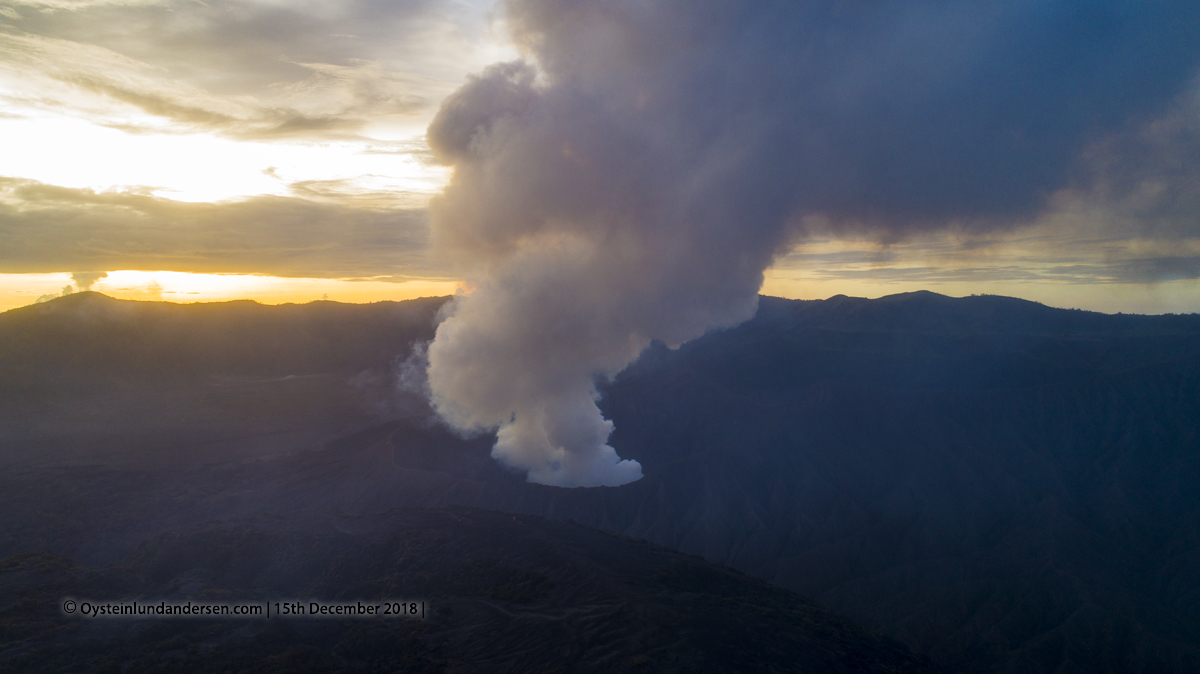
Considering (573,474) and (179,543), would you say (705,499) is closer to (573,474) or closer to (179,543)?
(573,474)

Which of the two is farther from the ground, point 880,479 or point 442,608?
point 880,479

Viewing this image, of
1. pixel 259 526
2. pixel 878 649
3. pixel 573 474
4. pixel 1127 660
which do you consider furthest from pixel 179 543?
pixel 1127 660

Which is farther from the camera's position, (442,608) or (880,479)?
(880,479)

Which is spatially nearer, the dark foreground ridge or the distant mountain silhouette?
the dark foreground ridge

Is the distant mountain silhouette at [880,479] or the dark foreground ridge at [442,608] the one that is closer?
the dark foreground ridge at [442,608]
